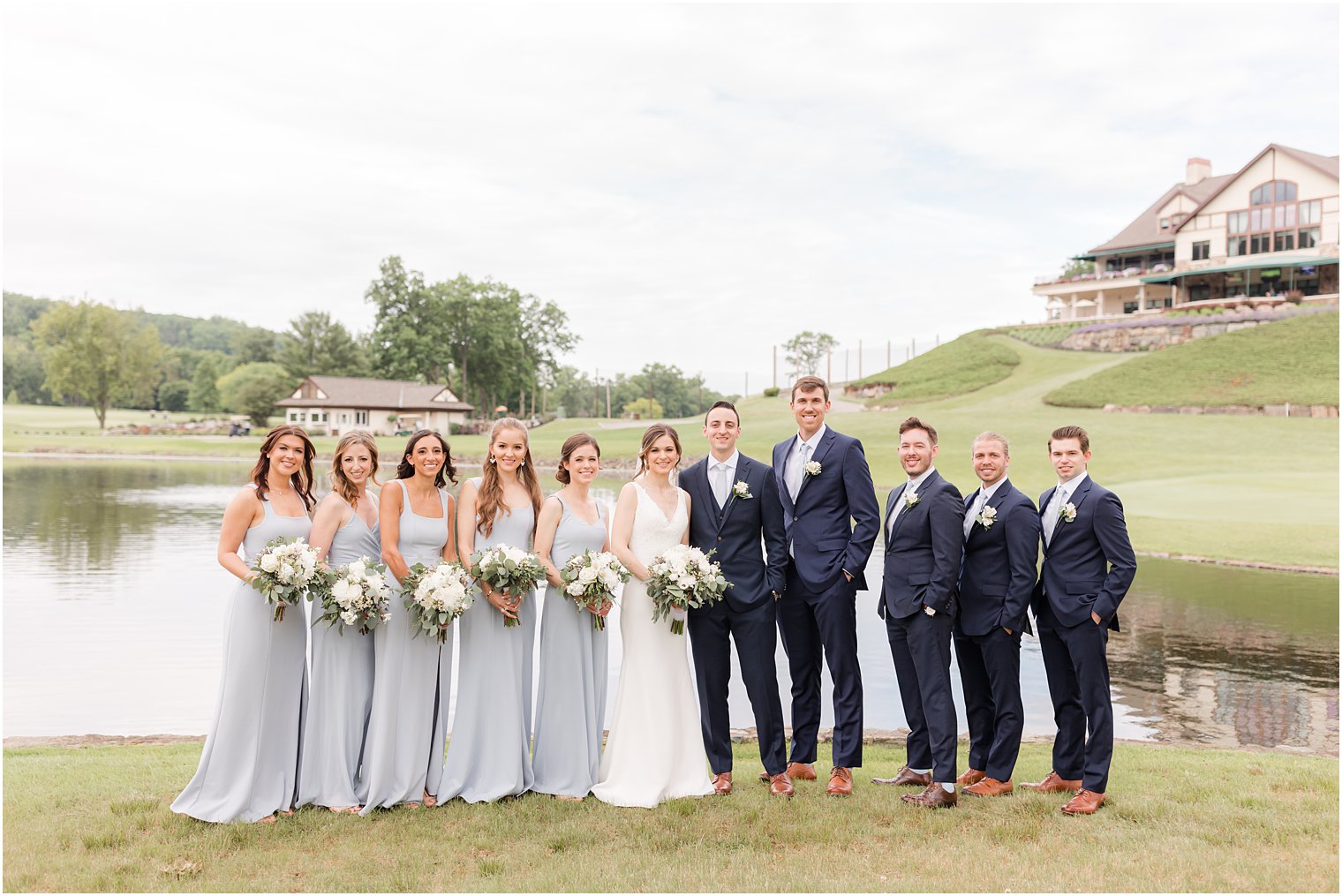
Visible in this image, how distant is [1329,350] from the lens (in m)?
50.7

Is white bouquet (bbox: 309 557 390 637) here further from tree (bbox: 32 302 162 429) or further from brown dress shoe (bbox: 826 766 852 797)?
tree (bbox: 32 302 162 429)

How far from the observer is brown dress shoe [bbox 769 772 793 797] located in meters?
6.78

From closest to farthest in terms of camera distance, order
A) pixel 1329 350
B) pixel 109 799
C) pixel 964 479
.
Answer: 1. pixel 109 799
2. pixel 964 479
3. pixel 1329 350

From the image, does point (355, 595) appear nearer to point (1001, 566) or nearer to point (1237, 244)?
point (1001, 566)

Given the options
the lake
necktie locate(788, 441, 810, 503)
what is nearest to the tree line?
the lake

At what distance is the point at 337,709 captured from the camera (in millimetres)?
6508

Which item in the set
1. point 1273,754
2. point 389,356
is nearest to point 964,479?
point 1273,754

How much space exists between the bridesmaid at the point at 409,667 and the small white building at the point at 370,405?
7504cm

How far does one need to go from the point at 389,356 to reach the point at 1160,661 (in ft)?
272

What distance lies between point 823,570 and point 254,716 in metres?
4.00

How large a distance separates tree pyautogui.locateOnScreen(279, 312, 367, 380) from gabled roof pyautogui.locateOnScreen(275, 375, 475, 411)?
1555 centimetres

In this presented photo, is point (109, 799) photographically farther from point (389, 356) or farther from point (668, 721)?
point (389, 356)

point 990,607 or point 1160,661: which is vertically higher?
point 990,607

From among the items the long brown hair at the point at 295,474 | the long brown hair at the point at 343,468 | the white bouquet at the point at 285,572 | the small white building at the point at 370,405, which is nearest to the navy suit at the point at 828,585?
the long brown hair at the point at 343,468
